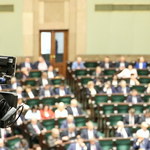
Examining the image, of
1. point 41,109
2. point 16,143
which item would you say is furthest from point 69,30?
point 16,143

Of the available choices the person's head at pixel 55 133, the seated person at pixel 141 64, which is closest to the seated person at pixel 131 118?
the person's head at pixel 55 133

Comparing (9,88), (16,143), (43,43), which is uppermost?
(43,43)

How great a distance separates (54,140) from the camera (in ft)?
29.3

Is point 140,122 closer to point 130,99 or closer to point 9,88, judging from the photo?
point 130,99

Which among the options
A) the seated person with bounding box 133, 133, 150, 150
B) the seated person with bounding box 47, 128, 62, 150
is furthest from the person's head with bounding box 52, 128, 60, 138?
the seated person with bounding box 133, 133, 150, 150

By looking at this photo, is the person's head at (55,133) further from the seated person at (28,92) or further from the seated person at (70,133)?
the seated person at (28,92)

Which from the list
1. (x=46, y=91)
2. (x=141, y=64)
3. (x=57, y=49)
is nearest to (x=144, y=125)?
(x=46, y=91)

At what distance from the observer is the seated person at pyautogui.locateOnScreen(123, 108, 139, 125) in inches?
395

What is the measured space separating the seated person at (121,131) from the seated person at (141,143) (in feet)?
1.36

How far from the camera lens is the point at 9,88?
34.9 ft

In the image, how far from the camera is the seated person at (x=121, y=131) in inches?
371

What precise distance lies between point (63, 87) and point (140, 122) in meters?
1.95

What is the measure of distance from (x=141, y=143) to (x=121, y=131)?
560mm

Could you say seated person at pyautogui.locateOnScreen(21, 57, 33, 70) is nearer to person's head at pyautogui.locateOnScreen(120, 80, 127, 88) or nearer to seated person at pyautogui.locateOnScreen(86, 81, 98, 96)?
seated person at pyautogui.locateOnScreen(86, 81, 98, 96)
